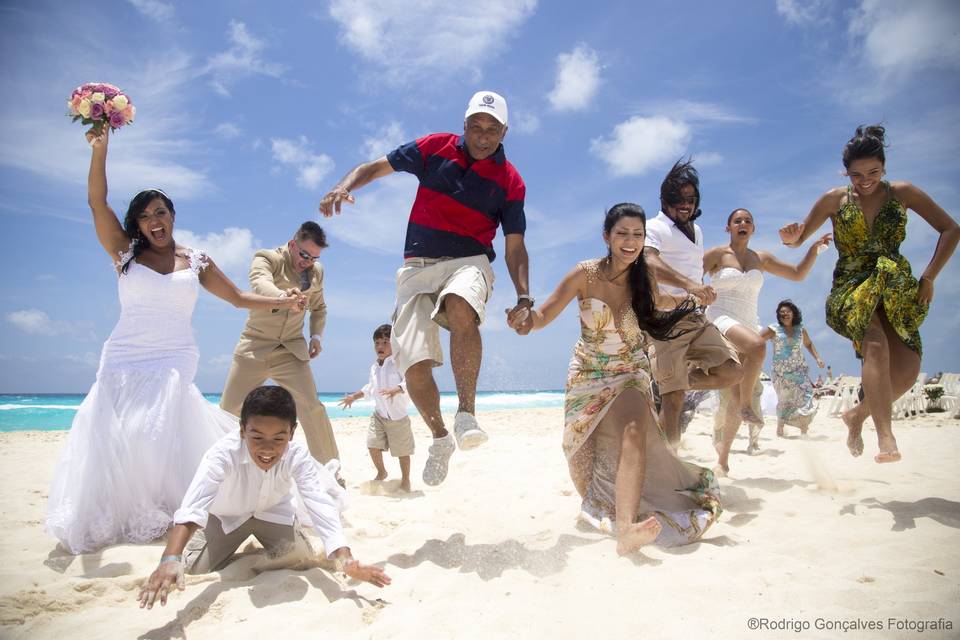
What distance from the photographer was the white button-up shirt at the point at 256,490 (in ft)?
10.1

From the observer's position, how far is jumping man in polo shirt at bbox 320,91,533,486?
402 centimetres

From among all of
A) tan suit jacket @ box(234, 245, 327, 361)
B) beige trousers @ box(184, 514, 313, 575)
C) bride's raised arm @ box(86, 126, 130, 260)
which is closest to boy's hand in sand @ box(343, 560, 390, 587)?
beige trousers @ box(184, 514, 313, 575)

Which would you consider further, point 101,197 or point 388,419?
point 388,419

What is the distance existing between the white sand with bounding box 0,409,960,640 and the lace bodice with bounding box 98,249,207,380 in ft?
4.03

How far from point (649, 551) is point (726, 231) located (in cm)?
366

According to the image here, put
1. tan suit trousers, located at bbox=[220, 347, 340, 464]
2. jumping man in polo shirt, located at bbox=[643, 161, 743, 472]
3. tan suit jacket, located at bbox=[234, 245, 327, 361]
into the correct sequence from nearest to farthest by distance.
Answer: jumping man in polo shirt, located at bbox=[643, 161, 743, 472] < tan suit trousers, located at bbox=[220, 347, 340, 464] < tan suit jacket, located at bbox=[234, 245, 327, 361]

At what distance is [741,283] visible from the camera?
5.75 meters

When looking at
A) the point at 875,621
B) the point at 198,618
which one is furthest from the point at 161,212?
the point at 875,621

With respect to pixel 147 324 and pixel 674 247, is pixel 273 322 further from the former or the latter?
pixel 674 247

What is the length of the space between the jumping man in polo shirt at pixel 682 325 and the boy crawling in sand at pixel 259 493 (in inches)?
119

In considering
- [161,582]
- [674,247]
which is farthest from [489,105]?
[161,582]

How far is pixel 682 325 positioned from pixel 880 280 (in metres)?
1.43

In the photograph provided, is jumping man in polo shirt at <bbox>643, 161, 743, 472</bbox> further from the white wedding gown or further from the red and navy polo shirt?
the white wedding gown

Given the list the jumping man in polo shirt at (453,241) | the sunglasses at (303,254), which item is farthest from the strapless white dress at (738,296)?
the sunglasses at (303,254)
